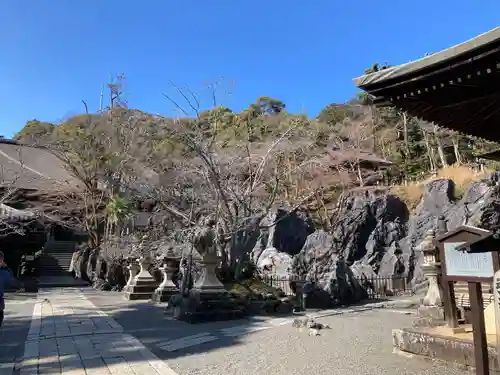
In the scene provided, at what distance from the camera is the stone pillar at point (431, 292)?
7.27 metres

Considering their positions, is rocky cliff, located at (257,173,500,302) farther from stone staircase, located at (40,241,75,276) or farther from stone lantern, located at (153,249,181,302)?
stone staircase, located at (40,241,75,276)

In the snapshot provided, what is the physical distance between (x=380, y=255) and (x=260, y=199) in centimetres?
965

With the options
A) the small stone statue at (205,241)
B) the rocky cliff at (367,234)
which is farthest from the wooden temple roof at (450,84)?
the rocky cliff at (367,234)

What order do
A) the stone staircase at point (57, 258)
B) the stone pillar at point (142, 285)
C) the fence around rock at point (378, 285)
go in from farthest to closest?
the stone staircase at point (57, 258) < the fence around rock at point (378, 285) < the stone pillar at point (142, 285)

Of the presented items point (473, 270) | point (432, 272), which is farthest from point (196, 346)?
point (432, 272)

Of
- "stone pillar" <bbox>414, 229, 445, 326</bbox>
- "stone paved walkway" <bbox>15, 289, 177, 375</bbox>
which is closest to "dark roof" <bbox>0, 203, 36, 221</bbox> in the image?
"stone paved walkway" <bbox>15, 289, 177, 375</bbox>

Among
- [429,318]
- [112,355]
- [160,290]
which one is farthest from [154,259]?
[429,318]

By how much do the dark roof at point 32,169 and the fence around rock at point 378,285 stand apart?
16.2m

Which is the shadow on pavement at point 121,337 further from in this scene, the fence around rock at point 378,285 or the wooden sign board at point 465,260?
the fence around rock at point 378,285

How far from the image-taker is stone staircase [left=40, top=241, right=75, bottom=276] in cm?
2625

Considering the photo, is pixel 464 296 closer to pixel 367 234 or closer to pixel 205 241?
pixel 205 241

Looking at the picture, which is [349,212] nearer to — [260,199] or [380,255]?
[380,255]

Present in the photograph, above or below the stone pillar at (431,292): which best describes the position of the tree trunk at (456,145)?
above

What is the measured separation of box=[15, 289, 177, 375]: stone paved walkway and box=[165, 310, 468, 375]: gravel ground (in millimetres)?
552
